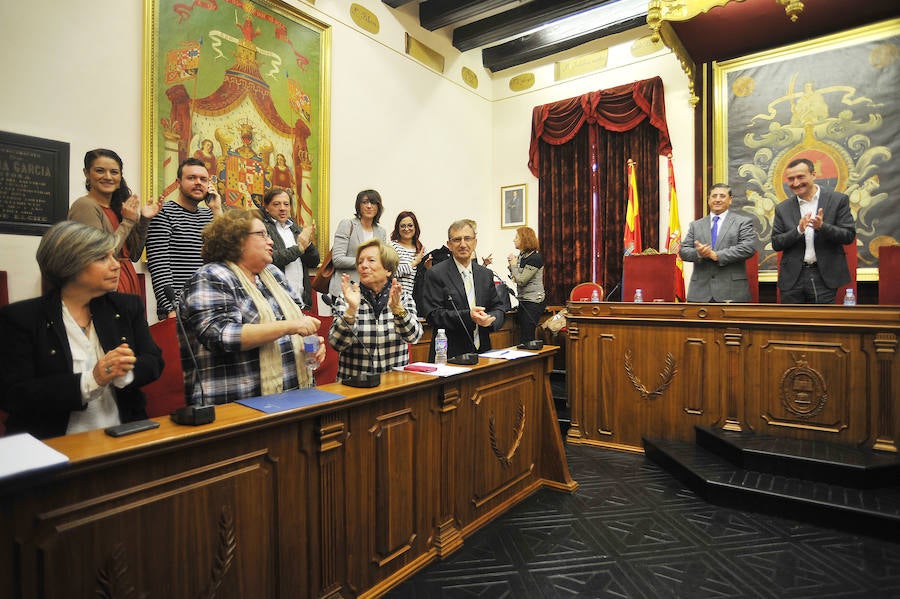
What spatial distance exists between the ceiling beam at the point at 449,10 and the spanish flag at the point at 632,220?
245 centimetres

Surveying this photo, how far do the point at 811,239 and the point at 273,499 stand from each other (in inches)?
153

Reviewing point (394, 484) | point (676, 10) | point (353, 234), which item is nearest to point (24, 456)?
point (394, 484)

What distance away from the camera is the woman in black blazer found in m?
1.51

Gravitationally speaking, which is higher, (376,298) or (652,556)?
(376,298)

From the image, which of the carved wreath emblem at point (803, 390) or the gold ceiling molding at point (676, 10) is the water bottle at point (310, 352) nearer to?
the carved wreath emblem at point (803, 390)

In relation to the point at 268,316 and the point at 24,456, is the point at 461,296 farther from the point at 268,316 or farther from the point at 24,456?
the point at 24,456

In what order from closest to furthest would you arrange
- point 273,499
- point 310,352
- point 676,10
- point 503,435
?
point 273,499 → point 310,352 → point 503,435 → point 676,10

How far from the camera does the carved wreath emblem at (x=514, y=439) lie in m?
2.67

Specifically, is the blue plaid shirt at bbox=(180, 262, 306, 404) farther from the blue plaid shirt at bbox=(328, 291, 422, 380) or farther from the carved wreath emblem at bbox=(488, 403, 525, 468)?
the carved wreath emblem at bbox=(488, 403, 525, 468)

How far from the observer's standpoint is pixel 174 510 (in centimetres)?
137

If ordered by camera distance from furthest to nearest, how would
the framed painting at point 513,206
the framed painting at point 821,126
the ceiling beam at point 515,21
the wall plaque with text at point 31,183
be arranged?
the framed painting at point 513,206, the ceiling beam at point 515,21, the framed painting at point 821,126, the wall plaque with text at point 31,183

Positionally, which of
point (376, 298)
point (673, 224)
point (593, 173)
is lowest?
point (376, 298)

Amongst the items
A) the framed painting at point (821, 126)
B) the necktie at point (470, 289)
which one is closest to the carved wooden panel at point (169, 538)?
the necktie at point (470, 289)

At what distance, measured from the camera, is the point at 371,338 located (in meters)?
2.40
